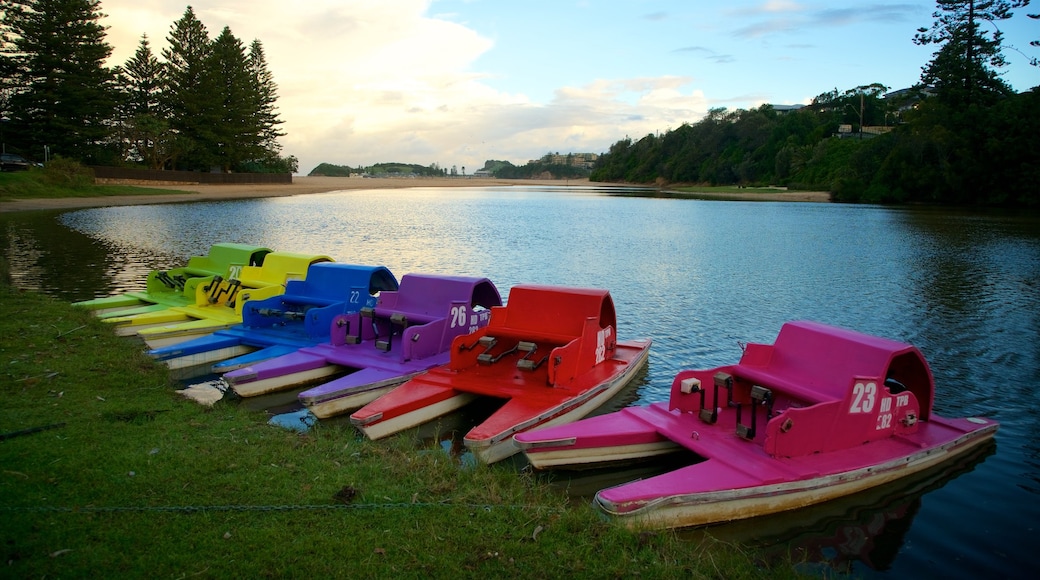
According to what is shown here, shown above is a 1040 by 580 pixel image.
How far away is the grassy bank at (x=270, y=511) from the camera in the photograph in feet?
15.5

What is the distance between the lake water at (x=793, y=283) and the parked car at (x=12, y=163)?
14.9 metres

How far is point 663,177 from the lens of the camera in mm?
163000

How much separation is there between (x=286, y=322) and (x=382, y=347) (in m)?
3.00

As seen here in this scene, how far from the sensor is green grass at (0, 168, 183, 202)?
4731 cm

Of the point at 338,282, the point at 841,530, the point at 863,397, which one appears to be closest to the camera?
the point at 841,530

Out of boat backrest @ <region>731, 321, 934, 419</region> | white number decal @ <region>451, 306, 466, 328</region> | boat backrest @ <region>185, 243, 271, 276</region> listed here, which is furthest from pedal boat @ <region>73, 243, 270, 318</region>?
boat backrest @ <region>731, 321, 934, 419</region>

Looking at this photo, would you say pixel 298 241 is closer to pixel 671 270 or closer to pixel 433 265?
pixel 433 265

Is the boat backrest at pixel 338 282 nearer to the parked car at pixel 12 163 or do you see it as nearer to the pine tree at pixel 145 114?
the parked car at pixel 12 163

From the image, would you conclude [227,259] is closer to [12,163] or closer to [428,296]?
[428,296]

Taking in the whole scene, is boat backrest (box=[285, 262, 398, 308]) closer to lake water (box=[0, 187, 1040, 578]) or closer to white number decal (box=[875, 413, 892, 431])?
lake water (box=[0, 187, 1040, 578])

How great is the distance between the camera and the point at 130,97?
76.4 metres

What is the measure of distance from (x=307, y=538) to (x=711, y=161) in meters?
145

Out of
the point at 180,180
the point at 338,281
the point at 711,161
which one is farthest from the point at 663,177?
the point at 338,281

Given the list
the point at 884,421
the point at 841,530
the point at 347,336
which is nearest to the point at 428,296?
the point at 347,336
